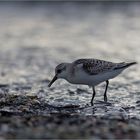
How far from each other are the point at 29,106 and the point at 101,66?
6.70 feet

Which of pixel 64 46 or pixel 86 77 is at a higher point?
pixel 64 46

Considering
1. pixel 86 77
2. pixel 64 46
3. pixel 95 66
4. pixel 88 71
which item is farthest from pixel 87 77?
pixel 64 46

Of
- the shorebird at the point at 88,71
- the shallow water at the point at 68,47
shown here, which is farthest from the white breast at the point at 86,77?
the shallow water at the point at 68,47

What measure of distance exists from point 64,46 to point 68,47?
11.5 inches

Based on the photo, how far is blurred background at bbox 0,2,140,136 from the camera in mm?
14617

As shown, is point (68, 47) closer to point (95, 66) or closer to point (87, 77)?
point (95, 66)

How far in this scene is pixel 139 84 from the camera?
16328 mm

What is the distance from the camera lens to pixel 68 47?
23172 millimetres

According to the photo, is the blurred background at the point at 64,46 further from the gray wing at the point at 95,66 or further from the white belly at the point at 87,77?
the gray wing at the point at 95,66

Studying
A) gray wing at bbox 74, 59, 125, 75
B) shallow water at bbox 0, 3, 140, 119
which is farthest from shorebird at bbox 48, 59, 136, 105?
shallow water at bbox 0, 3, 140, 119

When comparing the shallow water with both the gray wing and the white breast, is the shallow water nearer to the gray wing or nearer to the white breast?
the white breast

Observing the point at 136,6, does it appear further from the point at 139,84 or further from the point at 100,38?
the point at 139,84

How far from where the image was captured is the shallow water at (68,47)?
1443cm

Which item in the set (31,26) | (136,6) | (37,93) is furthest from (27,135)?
(136,6)
